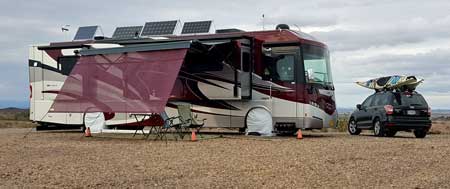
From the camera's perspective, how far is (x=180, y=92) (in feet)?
61.0

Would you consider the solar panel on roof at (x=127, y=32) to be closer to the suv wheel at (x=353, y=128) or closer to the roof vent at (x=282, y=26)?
the roof vent at (x=282, y=26)

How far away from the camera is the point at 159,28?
66.3ft

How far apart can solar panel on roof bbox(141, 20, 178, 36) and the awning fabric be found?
3.45 metres

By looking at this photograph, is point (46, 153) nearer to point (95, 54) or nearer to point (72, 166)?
point (72, 166)

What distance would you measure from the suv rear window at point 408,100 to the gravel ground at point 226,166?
469 cm

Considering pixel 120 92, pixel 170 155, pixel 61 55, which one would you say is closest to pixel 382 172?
pixel 170 155

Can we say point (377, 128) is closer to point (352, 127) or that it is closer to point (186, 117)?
point (352, 127)

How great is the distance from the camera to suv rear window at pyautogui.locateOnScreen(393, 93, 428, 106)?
18844 millimetres

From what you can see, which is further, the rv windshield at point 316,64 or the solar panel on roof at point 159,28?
the solar panel on roof at point 159,28

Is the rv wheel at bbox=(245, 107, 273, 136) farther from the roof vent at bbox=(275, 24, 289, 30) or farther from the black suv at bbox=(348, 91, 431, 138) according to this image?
the black suv at bbox=(348, 91, 431, 138)

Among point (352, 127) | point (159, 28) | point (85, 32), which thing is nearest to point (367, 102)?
point (352, 127)

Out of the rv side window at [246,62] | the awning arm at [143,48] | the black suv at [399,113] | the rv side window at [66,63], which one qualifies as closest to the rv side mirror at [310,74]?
the rv side window at [246,62]

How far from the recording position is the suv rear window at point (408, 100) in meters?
18.8

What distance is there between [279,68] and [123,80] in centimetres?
457
